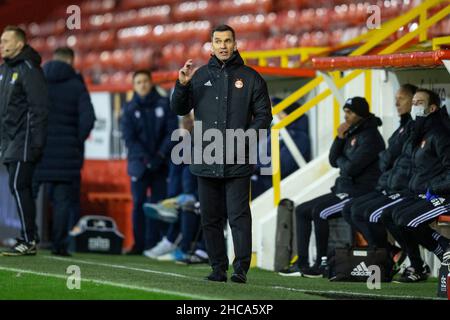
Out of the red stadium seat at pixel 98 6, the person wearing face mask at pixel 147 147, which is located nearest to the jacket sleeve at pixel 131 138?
the person wearing face mask at pixel 147 147

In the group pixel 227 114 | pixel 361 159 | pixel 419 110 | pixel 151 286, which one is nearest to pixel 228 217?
pixel 227 114

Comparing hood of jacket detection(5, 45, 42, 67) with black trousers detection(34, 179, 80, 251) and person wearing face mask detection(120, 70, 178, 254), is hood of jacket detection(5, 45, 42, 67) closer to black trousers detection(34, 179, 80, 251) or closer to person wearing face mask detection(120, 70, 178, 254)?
black trousers detection(34, 179, 80, 251)

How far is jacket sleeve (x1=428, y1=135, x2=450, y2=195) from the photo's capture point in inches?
353

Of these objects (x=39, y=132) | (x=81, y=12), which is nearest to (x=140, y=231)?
(x=39, y=132)

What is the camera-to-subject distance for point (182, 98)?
8352 mm

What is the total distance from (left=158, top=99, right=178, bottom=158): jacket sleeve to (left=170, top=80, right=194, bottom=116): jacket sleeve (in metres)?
4.28

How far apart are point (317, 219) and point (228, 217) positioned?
6.20 ft

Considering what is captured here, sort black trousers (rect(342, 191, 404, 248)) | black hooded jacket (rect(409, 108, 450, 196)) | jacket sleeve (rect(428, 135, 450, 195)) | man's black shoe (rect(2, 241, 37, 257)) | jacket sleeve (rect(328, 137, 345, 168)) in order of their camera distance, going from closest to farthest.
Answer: jacket sleeve (rect(428, 135, 450, 195)) < black hooded jacket (rect(409, 108, 450, 196)) < black trousers (rect(342, 191, 404, 248)) < man's black shoe (rect(2, 241, 37, 257)) < jacket sleeve (rect(328, 137, 345, 168))

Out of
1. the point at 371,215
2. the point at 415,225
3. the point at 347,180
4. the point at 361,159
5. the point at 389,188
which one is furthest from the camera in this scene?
the point at 347,180

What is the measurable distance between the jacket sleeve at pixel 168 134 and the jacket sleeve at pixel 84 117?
1.10 m

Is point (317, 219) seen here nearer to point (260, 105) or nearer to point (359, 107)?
point (359, 107)

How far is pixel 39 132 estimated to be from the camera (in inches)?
402

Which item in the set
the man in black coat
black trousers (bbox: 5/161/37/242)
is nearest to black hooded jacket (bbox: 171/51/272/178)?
black trousers (bbox: 5/161/37/242)

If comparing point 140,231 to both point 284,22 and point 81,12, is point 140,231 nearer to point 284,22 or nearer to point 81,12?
point 284,22
